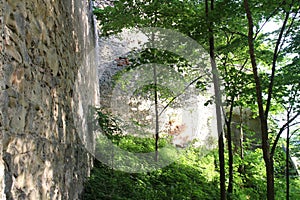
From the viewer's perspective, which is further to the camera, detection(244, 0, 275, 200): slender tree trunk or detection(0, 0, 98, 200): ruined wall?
detection(244, 0, 275, 200): slender tree trunk

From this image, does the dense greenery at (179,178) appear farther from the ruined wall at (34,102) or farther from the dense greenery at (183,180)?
the ruined wall at (34,102)

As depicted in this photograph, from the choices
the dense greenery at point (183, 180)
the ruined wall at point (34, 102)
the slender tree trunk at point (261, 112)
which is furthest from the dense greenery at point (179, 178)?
the slender tree trunk at point (261, 112)

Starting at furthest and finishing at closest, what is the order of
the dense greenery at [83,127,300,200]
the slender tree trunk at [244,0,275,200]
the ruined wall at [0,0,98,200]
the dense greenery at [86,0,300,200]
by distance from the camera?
the dense greenery at [83,127,300,200] < the dense greenery at [86,0,300,200] < the slender tree trunk at [244,0,275,200] < the ruined wall at [0,0,98,200]

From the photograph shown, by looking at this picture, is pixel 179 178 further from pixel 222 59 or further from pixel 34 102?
pixel 34 102

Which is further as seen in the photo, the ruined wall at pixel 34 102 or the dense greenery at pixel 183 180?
the dense greenery at pixel 183 180

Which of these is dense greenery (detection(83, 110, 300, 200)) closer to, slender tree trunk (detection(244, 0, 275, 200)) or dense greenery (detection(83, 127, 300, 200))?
dense greenery (detection(83, 127, 300, 200))

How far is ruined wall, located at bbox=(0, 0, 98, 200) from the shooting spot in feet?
3.32

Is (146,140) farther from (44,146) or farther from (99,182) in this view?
(44,146)

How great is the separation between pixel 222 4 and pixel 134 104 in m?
3.61

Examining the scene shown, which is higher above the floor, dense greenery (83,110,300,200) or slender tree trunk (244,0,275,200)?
slender tree trunk (244,0,275,200)

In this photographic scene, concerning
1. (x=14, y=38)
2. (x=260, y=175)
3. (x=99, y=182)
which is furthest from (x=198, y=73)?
(x=14, y=38)

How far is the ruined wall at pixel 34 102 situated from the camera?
1011 mm

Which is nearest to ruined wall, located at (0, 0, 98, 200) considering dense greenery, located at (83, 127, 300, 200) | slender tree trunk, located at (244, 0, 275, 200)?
dense greenery, located at (83, 127, 300, 200)

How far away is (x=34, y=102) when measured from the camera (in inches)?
52.3
